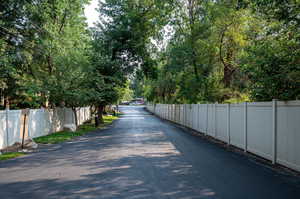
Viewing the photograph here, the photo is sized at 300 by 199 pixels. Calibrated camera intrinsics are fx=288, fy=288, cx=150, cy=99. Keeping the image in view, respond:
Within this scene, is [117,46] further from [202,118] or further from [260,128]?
[260,128]

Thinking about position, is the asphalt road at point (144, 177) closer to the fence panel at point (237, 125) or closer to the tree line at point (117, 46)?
the fence panel at point (237, 125)

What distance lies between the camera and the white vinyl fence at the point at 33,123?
12.1 metres

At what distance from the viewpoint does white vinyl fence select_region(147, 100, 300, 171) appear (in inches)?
297

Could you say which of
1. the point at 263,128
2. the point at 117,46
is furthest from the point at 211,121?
the point at 117,46

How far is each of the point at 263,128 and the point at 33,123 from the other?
1208 cm

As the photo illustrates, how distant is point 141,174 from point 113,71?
67.5ft

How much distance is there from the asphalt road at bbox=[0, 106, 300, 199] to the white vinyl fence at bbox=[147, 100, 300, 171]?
0.61m

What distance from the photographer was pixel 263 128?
923 centimetres

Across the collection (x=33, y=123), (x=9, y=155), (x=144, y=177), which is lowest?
(x=9, y=155)

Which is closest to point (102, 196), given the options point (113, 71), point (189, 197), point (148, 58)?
point (189, 197)

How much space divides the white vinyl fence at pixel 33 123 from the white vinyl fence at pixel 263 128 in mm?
9600

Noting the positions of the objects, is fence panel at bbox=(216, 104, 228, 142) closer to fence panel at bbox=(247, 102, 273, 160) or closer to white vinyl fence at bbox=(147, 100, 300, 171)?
white vinyl fence at bbox=(147, 100, 300, 171)

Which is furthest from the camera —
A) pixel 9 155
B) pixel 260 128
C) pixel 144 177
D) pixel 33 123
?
pixel 33 123

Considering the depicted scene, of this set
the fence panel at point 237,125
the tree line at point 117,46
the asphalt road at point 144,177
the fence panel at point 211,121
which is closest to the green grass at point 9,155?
the asphalt road at point 144,177
